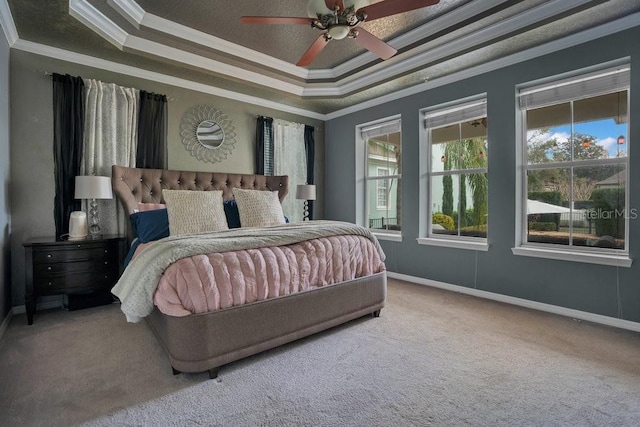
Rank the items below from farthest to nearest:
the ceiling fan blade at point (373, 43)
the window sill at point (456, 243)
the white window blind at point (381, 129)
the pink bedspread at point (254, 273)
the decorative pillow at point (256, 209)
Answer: the white window blind at point (381, 129) → the window sill at point (456, 243) → the decorative pillow at point (256, 209) → the ceiling fan blade at point (373, 43) → the pink bedspread at point (254, 273)

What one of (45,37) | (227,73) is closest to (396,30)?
(227,73)

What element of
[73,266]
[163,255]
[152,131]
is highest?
[152,131]

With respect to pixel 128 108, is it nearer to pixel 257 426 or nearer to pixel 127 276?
pixel 127 276

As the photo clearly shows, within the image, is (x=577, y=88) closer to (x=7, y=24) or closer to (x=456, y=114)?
(x=456, y=114)

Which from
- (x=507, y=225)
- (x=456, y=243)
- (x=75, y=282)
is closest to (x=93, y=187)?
(x=75, y=282)

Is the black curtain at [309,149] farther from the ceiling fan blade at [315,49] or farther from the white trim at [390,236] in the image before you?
the ceiling fan blade at [315,49]

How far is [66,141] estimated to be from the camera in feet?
10.5

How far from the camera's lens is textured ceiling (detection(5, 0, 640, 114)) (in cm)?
266

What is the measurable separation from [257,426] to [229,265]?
35.0 inches

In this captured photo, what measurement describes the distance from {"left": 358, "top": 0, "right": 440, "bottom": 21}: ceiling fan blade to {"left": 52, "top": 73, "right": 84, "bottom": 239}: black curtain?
3.01 metres

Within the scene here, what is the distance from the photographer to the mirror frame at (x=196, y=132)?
4043mm

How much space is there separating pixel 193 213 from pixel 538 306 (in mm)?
3612

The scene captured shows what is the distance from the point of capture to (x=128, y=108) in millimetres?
3543

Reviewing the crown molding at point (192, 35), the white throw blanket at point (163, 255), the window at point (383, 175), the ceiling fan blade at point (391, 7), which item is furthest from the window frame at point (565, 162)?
the crown molding at point (192, 35)
